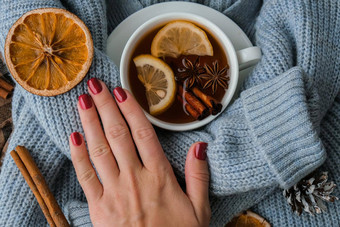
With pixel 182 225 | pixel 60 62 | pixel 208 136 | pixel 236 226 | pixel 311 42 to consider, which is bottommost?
pixel 236 226

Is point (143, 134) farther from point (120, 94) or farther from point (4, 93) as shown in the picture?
point (4, 93)

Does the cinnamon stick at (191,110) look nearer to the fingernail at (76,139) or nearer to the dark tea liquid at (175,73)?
the dark tea liquid at (175,73)

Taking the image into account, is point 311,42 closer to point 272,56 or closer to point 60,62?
Answer: point 272,56

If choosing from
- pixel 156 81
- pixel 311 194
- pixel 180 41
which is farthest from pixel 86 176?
pixel 311 194

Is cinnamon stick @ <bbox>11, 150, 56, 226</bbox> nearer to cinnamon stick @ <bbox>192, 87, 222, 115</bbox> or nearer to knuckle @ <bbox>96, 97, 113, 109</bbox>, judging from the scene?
knuckle @ <bbox>96, 97, 113, 109</bbox>

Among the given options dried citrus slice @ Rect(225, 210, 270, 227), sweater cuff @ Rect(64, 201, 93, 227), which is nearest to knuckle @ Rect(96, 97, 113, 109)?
sweater cuff @ Rect(64, 201, 93, 227)

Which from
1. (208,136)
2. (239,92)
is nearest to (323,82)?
(239,92)
